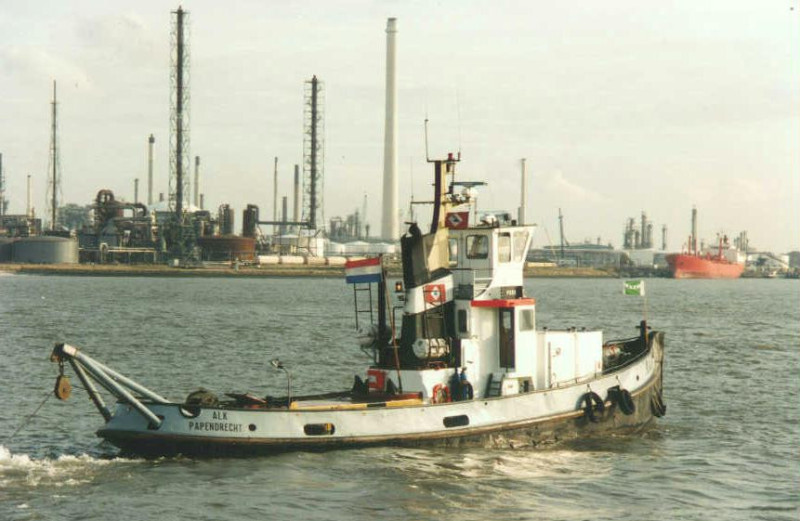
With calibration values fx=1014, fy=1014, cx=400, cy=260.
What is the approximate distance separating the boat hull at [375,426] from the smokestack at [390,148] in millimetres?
128227

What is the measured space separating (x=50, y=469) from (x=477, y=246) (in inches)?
401

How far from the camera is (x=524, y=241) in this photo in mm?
23453

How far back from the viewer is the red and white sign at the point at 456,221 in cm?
2292

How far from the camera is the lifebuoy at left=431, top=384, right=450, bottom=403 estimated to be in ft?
72.3

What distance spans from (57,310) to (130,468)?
49524 mm

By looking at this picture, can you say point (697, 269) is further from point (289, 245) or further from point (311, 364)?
point (311, 364)

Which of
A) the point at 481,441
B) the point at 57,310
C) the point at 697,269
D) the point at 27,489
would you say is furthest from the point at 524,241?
the point at 697,269

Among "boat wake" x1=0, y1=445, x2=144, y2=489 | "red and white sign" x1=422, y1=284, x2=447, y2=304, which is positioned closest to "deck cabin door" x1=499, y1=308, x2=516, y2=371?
"red and white sign" x1=422, y1=284, x2=447, y2=304

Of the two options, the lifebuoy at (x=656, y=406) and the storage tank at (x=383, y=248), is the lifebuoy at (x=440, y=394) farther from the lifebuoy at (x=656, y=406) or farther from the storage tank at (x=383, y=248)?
the storage tank at (x=383, y=248)

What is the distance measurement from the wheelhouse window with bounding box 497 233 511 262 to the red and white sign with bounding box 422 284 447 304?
1531 millimetres

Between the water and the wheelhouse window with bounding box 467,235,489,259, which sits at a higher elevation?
the wheelhouse window with bounding box 467,235,489,259

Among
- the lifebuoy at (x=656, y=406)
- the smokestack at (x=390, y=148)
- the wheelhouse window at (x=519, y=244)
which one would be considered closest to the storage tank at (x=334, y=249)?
the smokestack at (x=390, y=148)

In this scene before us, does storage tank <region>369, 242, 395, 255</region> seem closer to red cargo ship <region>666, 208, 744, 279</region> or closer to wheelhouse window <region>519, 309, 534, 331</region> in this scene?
red cargo ship <region>666, 208, 744, 279</region>

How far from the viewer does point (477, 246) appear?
23.0 metres
